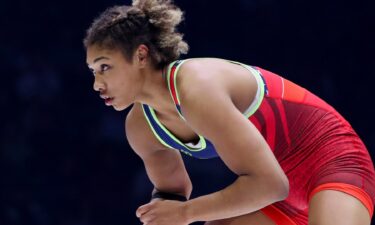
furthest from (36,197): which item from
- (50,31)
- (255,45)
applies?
(255,45)

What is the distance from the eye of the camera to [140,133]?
2852mm

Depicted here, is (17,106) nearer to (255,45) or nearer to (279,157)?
(255,45)

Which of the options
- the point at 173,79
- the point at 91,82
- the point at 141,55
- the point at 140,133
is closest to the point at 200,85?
the point at 173,79

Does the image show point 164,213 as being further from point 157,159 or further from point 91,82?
point 91,82

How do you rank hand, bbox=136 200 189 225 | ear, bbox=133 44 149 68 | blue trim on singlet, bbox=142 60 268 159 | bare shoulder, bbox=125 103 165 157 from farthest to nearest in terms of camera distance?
1. bare shoulder, bbox=125 103 165 157
2. blue trim on singlet, bbox=142 60 268 159
3. ear, bbox=133 44 149 68
4. hand, bbox=136 200 189 225

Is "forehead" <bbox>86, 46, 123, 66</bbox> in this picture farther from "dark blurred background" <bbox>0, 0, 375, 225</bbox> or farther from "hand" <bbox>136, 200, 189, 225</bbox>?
"dark blurred background" <bbox>0, 0, 375, 225</bbox>

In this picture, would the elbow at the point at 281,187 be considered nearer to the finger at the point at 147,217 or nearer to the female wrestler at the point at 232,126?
the female wrestler at the point at 232,126

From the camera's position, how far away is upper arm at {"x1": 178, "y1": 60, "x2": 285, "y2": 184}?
7.48 ft

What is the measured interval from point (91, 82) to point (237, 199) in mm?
1881

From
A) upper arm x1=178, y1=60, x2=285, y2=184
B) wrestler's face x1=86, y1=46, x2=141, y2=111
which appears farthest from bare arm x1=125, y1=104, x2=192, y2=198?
upper arm x1=178, y1=60, x2=285, y2=184

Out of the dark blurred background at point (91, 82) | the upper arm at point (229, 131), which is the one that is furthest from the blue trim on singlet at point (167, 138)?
the dark blurred background at point (91, 82)

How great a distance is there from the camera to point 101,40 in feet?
8.27

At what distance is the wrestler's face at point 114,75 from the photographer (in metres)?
2.53

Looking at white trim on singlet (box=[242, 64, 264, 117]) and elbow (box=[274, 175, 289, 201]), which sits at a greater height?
white trim on singlet (box=[242, 64, 264, 117])
